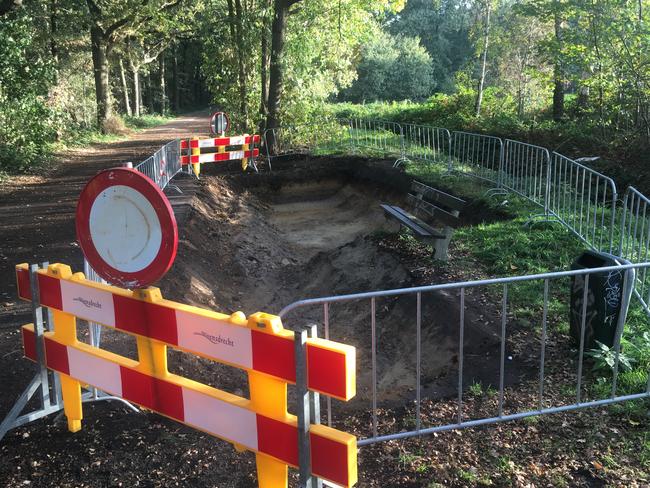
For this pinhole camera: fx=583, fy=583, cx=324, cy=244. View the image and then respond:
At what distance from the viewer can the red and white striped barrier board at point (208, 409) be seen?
292cm

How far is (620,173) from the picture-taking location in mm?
14102

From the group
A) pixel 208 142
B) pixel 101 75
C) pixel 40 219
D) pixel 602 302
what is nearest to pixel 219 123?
pixel 208 142

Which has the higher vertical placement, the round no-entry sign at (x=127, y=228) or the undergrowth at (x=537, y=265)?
the round no-entry sign at (x=127, y=228)

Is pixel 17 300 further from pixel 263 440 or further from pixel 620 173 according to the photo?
pixel 620 173

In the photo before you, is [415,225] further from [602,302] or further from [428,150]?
[428,150]

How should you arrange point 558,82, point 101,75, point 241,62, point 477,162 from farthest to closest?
1. point 101,75
2. point 241,62
3. point 558,82
4. point 477,162

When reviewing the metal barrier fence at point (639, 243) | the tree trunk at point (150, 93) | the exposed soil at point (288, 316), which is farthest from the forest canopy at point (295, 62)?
the tree trunk at point (150, 93)

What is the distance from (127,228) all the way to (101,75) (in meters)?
29.5

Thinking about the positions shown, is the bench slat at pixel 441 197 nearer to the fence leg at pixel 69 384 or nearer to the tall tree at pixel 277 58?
the fence leg at pixel 69 384

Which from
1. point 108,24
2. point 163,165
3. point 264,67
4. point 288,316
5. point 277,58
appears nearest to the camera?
point 288,316

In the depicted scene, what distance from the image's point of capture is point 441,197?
1130 centimetres

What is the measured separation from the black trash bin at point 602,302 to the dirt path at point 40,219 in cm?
587

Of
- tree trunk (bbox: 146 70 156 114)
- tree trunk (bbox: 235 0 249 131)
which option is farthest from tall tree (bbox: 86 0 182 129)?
tree trunk (bbox: 146 70 156 114)

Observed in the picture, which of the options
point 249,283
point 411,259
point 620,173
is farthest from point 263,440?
point 620,173
